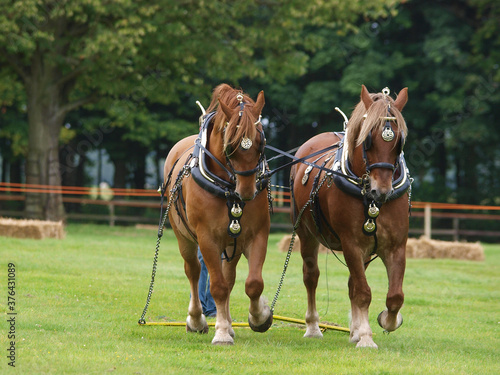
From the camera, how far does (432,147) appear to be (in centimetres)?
2991

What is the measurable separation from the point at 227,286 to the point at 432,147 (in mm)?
23840

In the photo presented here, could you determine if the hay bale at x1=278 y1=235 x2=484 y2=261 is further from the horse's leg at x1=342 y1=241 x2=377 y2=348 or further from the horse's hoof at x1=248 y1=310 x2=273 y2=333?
the horse's leg at x1=342 y1=241 x2=377 y2=348

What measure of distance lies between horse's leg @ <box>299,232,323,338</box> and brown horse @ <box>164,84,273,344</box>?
→ 93 cm

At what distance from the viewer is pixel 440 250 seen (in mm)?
19766

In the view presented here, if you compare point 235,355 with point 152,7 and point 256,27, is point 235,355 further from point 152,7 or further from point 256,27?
point 256,27

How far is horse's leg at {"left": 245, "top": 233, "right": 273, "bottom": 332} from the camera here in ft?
23.9

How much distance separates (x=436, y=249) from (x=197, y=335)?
42.4 feet

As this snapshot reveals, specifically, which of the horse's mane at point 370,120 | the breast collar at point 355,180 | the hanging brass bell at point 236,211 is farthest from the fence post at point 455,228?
the hanging brass bell at point 236,211

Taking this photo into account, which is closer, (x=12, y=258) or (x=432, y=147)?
(x=12, y=258)

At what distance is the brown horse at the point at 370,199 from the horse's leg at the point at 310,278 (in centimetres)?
67

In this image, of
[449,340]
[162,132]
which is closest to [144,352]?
[449,340]

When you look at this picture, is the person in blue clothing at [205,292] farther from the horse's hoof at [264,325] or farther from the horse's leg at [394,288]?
the horse's leg at [394,288]

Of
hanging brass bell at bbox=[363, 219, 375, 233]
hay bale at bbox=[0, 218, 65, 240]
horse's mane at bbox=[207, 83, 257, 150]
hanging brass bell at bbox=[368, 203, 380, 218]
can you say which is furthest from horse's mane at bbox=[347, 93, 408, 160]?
hay bale at bbox=[0, 218, 65, 240]

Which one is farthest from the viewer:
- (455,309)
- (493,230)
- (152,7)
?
(493,230)
